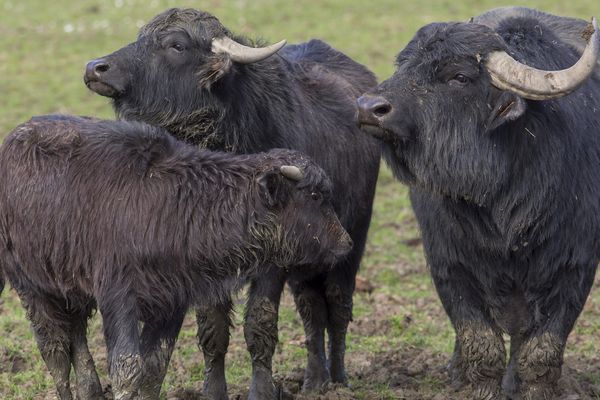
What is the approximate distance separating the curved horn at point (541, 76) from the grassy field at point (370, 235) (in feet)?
7.53

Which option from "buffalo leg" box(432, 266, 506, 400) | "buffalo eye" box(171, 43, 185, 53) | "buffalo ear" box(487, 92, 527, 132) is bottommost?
"buffalo leg" box(432, 266, 506, 400)

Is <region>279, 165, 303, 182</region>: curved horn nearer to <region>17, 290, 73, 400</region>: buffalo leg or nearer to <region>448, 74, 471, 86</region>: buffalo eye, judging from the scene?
<region>448, 74, 471, 86</region>: buffalo eye

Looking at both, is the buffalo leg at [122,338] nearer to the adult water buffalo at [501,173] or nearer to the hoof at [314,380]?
the adult water buffalo at [501,173]

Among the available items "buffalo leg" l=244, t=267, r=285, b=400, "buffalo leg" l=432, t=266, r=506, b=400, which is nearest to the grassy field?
"buffalo leg" l=244, t=267, r=285, b=400

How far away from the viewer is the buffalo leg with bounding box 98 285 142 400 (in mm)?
6484

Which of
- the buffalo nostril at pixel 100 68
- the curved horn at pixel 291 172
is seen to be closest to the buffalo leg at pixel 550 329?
the curved horn at pixel 291 172

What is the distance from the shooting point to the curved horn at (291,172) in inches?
266

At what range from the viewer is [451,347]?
9.15 m

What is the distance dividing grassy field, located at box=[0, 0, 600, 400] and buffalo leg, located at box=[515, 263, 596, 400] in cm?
80

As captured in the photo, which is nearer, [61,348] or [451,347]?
[61,348]

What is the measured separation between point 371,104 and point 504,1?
17.6m

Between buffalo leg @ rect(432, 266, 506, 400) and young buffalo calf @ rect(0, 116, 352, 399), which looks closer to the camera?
young buffalo calf @ rect(0, 116, 352, 399)

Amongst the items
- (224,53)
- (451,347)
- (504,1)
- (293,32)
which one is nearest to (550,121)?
(224,53)

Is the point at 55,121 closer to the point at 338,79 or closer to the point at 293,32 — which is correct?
the point at 338,79
